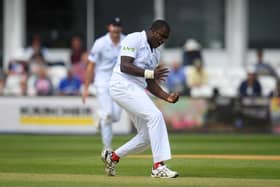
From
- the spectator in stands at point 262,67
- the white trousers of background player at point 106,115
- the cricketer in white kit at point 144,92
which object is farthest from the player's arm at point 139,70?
the spectator in stands at point 262,67

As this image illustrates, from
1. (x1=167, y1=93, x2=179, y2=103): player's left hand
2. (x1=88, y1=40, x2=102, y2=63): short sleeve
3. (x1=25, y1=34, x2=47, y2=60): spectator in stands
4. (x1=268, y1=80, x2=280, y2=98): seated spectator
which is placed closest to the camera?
(x1=167, y1=93, x2=179, y2=103): player's left hand

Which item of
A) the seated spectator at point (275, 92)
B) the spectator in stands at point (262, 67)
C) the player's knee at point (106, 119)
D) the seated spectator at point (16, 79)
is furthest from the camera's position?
the spectator in stands at point (262, 67)

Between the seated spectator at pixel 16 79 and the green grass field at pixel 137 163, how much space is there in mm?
3594

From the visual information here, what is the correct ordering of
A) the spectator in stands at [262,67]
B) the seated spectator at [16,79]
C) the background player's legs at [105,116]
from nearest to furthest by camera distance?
the background player's legs at [105,116] < the seated spectator at [16,79] < the spectator in stands at [262,67]

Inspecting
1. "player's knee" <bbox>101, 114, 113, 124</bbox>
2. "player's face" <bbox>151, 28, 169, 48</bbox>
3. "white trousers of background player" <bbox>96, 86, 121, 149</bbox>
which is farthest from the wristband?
"player's knee" <bbox>101, 114, 113, 124</bbox>

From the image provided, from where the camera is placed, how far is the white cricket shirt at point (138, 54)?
10.5 metres

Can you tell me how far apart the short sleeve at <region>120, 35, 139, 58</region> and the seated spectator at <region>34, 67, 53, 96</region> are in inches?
447

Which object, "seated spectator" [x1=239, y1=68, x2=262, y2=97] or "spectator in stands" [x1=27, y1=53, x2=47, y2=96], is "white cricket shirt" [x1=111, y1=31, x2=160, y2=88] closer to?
"seated spectator" [x1=239, y1=68, x2=262, y2=97]

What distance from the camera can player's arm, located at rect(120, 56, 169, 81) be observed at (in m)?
10.3

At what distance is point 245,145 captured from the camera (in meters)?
16.7

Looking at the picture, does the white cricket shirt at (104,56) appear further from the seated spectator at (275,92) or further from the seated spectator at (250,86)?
the seated spectator at (250,86)

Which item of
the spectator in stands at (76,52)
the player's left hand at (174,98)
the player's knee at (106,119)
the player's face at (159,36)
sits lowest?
the player's knee at (106,119)

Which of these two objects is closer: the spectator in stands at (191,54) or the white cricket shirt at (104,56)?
the white cricket shirt at (104,56)

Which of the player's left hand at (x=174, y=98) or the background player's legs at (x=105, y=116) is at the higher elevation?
the player's left hand at (x=174, y=98)
